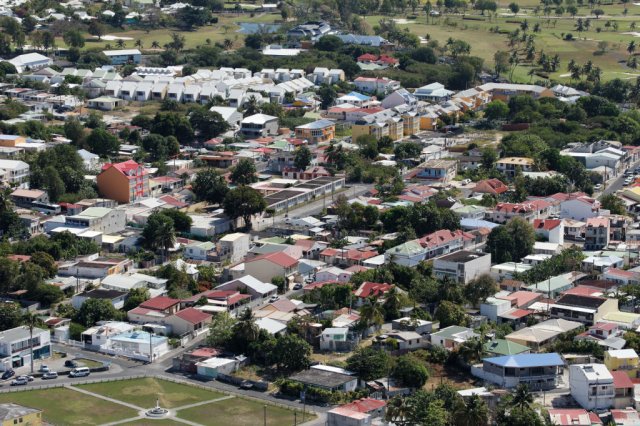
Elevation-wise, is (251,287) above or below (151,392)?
above

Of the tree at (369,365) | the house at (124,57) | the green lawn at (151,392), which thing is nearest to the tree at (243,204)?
the green lawn at (151,392)

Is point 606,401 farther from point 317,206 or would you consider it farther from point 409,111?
point 409,111

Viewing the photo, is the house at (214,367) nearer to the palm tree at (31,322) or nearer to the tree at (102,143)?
the palm tree at (31,322)

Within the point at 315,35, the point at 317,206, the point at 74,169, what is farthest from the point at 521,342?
the point at 315,35

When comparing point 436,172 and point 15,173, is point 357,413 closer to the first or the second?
point 15,173

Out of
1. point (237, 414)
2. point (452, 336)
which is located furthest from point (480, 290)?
point (237, 414)

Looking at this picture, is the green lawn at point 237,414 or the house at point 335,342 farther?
the house at point 335,342
